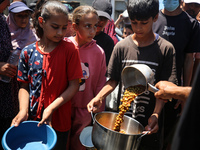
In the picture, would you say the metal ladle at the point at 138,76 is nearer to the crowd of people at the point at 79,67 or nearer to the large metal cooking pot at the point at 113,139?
the crowd of people at the point at 79,67

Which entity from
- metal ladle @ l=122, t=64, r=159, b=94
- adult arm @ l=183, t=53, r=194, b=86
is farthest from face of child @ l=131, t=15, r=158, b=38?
adult arm @ l=183, t=53, r=194, b=86

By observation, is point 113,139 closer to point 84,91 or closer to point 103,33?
point 84,91

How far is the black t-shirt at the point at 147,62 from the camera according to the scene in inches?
88.7

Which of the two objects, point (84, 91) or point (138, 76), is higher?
point (138, 76)

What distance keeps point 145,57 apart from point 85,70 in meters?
0.83

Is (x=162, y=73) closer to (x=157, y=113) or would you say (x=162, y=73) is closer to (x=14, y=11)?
(x=157, y=113)

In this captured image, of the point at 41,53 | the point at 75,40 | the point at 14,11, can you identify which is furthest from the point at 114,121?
the point at 14,11

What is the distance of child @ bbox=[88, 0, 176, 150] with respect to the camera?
7.30ft

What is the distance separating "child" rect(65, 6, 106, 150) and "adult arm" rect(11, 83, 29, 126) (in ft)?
2.20

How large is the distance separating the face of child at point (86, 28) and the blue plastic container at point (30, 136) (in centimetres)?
131

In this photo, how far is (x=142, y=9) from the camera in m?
2.19

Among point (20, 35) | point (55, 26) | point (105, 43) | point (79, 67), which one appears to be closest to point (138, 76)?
point (79, 67)

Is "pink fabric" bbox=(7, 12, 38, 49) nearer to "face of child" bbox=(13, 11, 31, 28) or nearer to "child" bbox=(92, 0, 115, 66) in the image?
"face of child" bbox=(13, 11, 31, 28)

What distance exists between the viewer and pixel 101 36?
353cm
